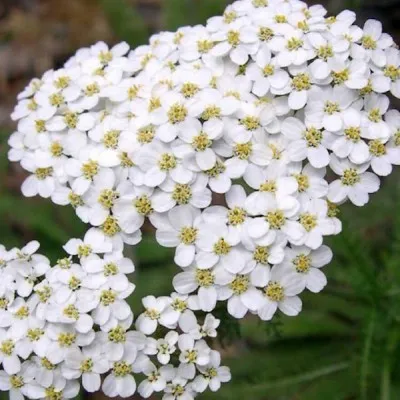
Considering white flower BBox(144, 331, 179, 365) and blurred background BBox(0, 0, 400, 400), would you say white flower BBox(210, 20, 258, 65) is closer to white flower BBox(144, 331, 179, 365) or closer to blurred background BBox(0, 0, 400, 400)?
blurred background BBox(0, 0, 400, 400)

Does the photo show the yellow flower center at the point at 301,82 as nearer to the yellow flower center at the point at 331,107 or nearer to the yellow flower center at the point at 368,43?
the yellow flower center at the point at 331,107

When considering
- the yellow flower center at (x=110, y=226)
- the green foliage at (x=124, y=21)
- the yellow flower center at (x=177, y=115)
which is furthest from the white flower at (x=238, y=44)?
the green foliage at (x=124, y=21)

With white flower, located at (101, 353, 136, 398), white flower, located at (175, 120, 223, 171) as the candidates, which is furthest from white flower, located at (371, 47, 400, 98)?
white flower, located at (101, 353, 136, 398)

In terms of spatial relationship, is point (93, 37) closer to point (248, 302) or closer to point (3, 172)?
point (3, 172)

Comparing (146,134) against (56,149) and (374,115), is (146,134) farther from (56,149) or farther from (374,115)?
(374,115)

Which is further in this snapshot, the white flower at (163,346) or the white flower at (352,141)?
the white flower at (352,141)

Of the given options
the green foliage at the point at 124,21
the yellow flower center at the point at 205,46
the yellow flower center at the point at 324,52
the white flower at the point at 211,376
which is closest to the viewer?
the white flower at the point at 211,376
